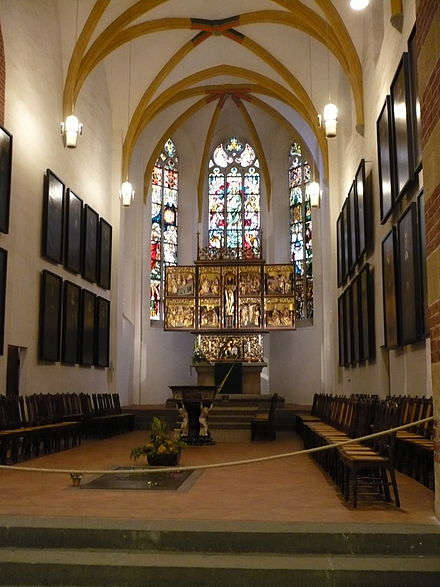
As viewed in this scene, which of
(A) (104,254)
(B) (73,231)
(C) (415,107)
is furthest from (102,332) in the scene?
(C) (415,107)

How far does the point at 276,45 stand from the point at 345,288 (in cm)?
794

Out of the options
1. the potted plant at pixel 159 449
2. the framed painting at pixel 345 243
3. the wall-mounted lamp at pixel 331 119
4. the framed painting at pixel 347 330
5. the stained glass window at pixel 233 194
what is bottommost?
the potted plant at pixel 159 449

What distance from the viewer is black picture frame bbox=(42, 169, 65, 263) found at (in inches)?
547

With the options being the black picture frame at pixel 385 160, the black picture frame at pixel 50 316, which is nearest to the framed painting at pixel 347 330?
the black picture frame at pixel 385 160

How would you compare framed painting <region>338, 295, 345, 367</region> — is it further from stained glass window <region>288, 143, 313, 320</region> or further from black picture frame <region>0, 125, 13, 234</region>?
black picture frame <region>0, 125, 13, 234</region>

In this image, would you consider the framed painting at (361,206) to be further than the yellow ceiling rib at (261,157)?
No

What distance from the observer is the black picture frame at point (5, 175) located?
11.6 metres

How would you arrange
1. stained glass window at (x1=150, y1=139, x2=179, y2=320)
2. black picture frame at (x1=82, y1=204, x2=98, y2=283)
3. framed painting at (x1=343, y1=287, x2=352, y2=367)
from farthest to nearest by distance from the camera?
1. stained glass window at (x1=150, y1=139, x2=179, y2=320)
2. black picture frame at (x1=82, y1=204, x2=98, y2=283)
3. framed painting at (x1=343, y1=287, x2=352, y2=367)

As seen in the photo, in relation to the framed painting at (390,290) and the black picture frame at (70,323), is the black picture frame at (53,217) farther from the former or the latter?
the framed painting at (390,290)

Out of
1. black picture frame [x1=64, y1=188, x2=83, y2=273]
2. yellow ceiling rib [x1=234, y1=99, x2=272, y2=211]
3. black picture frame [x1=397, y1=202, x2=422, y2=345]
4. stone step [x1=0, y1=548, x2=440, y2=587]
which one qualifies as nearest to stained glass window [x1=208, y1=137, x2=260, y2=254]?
yellow ceiling rib [x1=234, y1=99, x2=272, y2=211]

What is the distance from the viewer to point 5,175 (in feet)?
38.8

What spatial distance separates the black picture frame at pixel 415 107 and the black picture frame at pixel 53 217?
325 inches

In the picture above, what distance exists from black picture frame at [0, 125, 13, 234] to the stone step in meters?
8.01

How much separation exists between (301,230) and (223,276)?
4774mm
